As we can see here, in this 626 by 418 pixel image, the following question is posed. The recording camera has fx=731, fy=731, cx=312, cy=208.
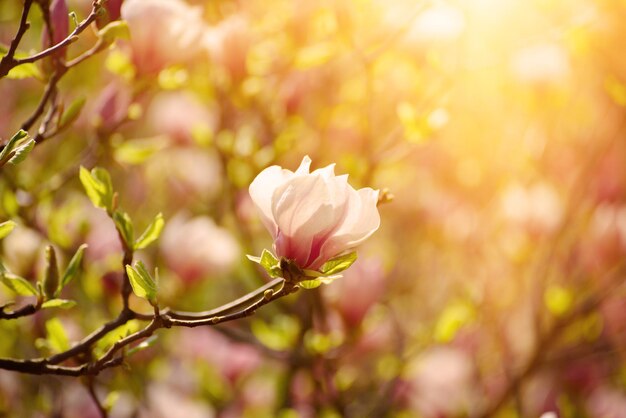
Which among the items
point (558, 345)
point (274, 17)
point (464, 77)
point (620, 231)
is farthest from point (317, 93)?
point (558, 345)

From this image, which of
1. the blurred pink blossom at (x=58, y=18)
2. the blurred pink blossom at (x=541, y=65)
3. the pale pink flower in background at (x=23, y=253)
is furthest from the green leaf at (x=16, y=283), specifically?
the blurred pink blossom at (x=541, y=65)

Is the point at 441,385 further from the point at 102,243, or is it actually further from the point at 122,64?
the point at 122,64

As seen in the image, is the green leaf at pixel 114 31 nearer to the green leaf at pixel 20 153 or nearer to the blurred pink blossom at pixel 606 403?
the green leaf at pixel 20 153

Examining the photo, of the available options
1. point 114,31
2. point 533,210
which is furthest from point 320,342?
point 533,210

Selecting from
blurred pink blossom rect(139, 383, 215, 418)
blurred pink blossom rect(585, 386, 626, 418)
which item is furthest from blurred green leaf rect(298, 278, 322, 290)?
blurred pink blossom rect(585, 386, 626, 418)

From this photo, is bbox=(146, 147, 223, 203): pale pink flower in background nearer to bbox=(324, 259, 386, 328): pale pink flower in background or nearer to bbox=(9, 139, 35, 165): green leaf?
bbox=(324, 259, 386, 328): pale pink flower in background

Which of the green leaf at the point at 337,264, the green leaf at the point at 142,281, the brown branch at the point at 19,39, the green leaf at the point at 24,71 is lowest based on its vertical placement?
Result: the green leaf at the point at 337,264

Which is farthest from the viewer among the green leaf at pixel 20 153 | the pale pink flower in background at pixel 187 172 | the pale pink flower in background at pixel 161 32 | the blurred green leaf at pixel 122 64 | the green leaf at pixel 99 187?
the pale pink flower in background at pixel 187 172
